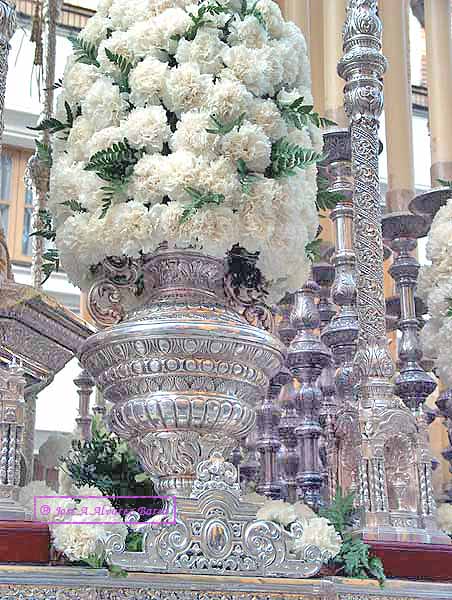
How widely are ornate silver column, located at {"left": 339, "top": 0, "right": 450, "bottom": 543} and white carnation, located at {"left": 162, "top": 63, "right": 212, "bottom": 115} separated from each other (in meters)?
0.61

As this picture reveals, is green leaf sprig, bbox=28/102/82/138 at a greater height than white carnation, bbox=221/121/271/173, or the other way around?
green leaf sprig, bbox=28/102/82/138

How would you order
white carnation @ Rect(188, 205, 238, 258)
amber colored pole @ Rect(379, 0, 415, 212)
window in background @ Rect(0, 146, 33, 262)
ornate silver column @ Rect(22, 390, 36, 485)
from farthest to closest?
1. window in background @ Rect(0, 146, 33, 262)
2. amber colored pole @ Rect(379, 0, 415, 212)
3. ornate silver column @ Rect(22, 390, 36, 485)
4. white carnation @ Rect(188, 205, 238, 258)

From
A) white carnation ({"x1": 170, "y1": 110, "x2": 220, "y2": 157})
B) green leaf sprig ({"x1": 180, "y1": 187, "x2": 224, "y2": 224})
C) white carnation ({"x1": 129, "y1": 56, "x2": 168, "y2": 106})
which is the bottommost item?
green leaf sprig ({"x1": 180, "y1": 187, "x2": 224, "y2": 224})

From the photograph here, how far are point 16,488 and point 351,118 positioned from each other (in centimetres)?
154

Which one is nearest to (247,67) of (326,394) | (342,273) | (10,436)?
(10,436)

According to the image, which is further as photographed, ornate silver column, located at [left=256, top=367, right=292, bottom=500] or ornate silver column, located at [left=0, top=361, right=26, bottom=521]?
ornate silver column, located at [left=256, top=367, right=292, bottom=500]

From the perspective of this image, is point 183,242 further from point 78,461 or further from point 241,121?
point 78,461

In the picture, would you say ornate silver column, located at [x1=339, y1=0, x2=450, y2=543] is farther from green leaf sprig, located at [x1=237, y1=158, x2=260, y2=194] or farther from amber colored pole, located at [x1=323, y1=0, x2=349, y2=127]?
amber colored pole, located at [x1=323, y1=0, x2=349, y2=127]

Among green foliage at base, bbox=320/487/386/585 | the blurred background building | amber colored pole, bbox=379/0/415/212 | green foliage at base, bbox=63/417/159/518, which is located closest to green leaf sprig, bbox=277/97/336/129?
green foliage at base, bbox=63/417/159/518

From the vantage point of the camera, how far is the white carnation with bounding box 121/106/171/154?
8.41ft

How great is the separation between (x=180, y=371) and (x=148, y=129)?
2.07ft

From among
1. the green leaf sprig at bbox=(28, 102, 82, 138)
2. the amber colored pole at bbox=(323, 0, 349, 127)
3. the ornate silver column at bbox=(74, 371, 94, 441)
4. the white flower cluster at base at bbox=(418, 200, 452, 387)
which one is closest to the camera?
the green leaf sprig at bbox=(28, 102, 82, 138)

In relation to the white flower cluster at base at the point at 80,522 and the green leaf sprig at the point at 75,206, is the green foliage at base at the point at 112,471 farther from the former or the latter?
the green leaf sprig at the point at 75,206

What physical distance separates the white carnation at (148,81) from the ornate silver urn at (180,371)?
0.41m
